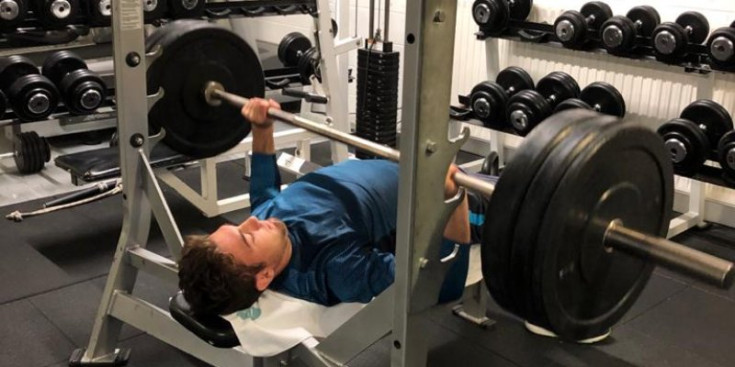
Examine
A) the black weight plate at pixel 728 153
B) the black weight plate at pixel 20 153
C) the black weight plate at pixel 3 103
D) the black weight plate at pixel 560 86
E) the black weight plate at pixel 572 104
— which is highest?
the black weight plate at pixel 560 86

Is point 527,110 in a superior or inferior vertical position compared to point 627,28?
inferior

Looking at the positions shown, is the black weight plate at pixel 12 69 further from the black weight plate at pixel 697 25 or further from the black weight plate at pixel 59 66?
the black weight plate at pixel 697 25

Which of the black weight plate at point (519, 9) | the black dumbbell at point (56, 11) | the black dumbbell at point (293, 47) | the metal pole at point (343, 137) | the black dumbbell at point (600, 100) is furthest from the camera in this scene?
the black dumbbell at point (293, 47)

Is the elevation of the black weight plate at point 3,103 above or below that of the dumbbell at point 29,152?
above

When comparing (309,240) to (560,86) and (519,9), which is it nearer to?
(560,86)

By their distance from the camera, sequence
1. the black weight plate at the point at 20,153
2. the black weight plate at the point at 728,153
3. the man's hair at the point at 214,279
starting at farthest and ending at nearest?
1. the black weight plate at the point at 20,153
2. the black weight plate at the point at 728,153
3. the man's hair at the point at 214,279

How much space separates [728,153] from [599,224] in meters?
1.84

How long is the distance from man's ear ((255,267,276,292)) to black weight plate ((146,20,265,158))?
764mm

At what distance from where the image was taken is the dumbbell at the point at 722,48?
2.97m

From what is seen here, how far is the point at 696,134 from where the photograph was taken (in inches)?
119

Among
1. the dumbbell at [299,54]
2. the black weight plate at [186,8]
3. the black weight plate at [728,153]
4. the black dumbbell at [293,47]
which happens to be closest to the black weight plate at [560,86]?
the black weight plate at [728,153]

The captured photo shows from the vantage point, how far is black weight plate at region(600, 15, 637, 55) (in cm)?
329

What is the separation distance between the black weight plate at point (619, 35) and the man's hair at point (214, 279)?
221 centimetres

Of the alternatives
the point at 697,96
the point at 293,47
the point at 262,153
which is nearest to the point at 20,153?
the point at 293,47
